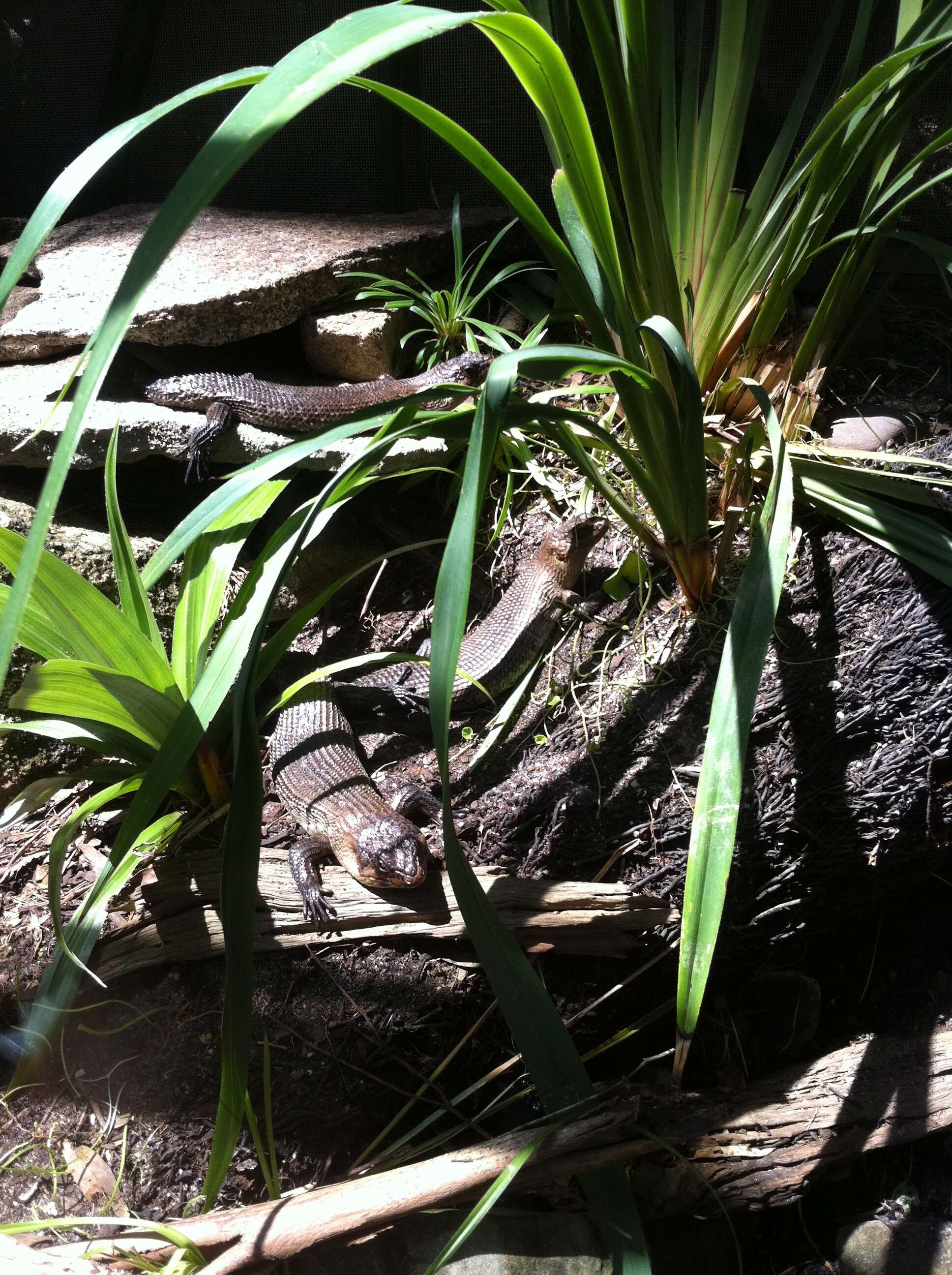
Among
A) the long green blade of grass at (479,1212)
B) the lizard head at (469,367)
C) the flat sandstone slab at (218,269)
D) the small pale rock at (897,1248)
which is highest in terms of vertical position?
the flat sandstone slab at (218,269)

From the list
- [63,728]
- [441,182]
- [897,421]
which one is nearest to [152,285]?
[441,182]

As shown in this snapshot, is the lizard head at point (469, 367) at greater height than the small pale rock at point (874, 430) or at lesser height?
greater

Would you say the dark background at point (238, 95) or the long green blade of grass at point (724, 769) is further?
the dark background at point (238, 95)

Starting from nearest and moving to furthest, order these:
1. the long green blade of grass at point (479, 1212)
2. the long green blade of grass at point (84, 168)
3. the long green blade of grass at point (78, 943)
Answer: the long green blade of grass at point (84, 168), the long green blade of grass at point (479, 1212), the long green blade of grass at point (78, 943)

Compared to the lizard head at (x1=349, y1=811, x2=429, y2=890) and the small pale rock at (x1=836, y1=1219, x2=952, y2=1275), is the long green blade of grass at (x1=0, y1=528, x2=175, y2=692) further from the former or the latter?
the small pale rock at (x1=836, y1=1219, x2=952, y2=1275)

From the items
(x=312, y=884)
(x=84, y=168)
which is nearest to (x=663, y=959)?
(x=312, y=884)

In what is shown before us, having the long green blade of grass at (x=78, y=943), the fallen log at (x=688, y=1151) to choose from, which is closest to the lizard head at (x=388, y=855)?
the long green blade of grass at (x=78, y=943)

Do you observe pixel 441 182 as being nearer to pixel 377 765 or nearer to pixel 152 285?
pixel 152 285

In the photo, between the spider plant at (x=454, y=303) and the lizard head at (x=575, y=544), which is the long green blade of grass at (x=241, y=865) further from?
the spider plant at (x=454, y=303)
